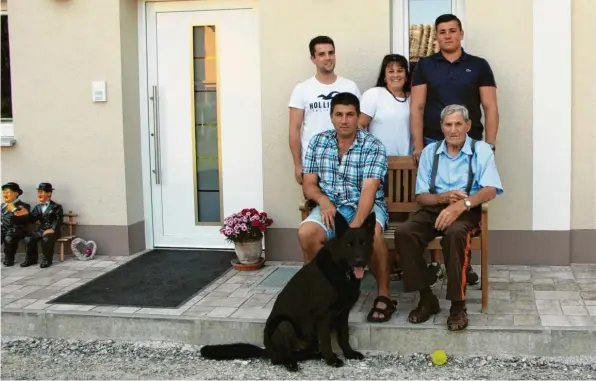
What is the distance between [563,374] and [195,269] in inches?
125

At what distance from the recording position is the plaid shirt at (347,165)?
193 inches

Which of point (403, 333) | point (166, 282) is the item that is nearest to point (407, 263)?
point (403, 333)

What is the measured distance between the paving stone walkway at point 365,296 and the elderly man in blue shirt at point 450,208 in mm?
220

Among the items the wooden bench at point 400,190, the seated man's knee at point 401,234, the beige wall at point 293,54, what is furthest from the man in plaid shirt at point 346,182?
the beige wall at point 293,54

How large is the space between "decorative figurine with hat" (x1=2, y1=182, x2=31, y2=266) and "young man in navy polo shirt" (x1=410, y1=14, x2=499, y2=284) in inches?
144

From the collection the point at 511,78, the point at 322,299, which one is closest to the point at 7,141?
the point at 322,299

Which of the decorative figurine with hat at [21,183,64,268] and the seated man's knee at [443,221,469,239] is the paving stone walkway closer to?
the decorative figurine with hat at [21,183,64,268]

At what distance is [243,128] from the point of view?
21.9 feet

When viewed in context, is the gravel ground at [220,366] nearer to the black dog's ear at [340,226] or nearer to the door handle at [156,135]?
the black dog's ear at [340,226]

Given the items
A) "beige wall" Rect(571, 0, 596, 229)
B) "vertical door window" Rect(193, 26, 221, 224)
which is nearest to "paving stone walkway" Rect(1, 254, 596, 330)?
"beige wall" Rect(571, 0, 596, 229)

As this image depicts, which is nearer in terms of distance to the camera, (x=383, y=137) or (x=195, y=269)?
(x=383, y=137)

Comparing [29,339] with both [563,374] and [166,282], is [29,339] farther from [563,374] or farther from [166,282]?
[563,374]

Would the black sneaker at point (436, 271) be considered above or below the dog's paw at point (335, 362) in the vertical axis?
above

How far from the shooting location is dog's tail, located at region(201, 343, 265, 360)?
4434 mm
